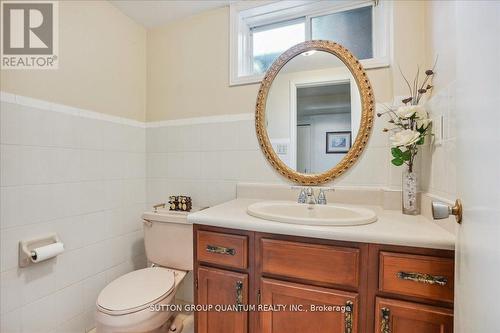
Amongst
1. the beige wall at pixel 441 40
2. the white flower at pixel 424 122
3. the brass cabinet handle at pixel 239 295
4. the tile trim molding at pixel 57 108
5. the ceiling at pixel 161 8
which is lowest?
the brass cabinet handle at pixel 239 295

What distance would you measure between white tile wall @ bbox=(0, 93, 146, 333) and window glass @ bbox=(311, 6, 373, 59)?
1542 millimetres

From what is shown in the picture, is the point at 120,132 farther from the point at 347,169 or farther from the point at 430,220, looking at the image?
the point at 430,220

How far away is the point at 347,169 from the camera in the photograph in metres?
1.42

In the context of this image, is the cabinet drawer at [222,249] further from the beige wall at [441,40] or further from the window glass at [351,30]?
the window glass at [351,30]

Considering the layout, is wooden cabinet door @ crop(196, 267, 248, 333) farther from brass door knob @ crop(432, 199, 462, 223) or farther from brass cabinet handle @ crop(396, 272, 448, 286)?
brass door knob @ crop(432, 199, 462, 223)

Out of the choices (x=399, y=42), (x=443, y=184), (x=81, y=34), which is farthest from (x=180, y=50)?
(x=443, y=184)

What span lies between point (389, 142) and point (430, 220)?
468 millimetres

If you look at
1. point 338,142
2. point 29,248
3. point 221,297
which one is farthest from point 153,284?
point 338,142

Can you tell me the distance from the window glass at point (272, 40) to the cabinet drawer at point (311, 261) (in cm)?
122

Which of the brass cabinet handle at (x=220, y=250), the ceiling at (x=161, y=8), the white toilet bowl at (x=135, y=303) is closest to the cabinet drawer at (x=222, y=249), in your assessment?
the brass cabinet handle at (x=220, y=250)

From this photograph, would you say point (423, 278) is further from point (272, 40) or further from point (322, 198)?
point (272, 40)

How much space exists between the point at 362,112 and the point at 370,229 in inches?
29.1

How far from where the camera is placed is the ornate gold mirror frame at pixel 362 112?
1.37 metres

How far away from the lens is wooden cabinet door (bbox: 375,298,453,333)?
0.80 m
